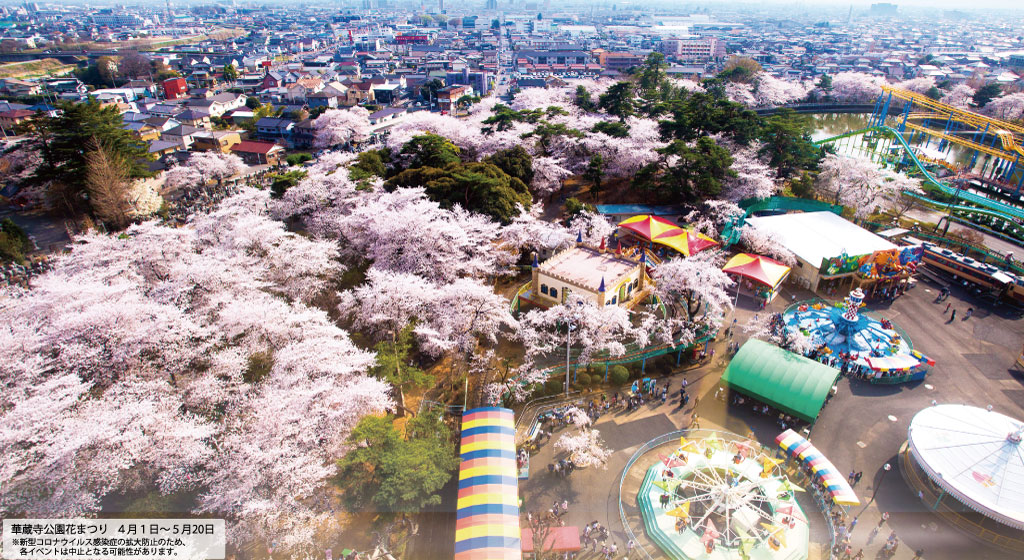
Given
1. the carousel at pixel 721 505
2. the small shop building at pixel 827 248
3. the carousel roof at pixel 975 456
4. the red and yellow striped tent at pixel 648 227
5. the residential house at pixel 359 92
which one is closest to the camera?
the carousel at pixel 721 505

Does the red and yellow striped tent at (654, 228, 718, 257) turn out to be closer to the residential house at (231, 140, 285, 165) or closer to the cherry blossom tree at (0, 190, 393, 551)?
the cherry blossom tree at (0, 190, 393, 551)

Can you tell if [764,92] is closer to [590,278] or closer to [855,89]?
[855,89]

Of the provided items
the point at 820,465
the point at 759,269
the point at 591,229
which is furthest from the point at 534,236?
the point at 820,465

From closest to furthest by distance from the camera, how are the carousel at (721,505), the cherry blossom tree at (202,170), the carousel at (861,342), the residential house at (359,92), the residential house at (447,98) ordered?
the carousel at (721,505) → the carousel at (861,342) → the cherry blossom tree at (202,170) → the residential house at (359,92) → the residential house at (447,98)

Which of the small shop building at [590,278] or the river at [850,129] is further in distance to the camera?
the river at [850,129]

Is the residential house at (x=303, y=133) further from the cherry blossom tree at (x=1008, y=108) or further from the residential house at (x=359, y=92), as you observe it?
the cherry blossom tree at (x=1008, y=108)

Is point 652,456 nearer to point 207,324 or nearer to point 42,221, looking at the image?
point 207,324

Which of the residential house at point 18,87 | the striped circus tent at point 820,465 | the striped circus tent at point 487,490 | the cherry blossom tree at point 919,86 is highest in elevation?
the residential house at point 18,87

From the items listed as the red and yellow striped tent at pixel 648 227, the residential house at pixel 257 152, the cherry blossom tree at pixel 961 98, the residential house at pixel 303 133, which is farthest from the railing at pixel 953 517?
the cherry blossom tree at pixel 961 98

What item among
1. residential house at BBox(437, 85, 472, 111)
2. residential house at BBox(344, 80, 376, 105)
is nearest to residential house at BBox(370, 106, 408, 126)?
residential house at BBox(437, 85, 472, 111)
